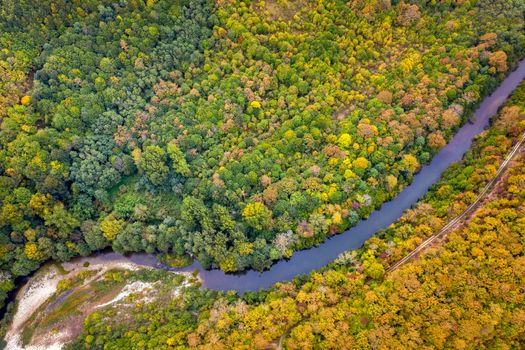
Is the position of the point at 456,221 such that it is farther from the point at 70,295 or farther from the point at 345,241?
the point at 70,295

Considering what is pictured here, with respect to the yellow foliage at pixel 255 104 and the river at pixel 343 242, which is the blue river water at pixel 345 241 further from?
the yellow foliage at pixel 255 104

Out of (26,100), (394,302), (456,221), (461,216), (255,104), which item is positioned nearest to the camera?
(394,302)

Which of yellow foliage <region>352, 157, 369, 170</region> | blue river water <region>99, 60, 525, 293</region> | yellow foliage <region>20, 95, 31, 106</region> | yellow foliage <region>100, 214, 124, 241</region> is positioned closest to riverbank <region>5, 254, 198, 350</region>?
blue river water <region>99, 60, 525, 293</region>

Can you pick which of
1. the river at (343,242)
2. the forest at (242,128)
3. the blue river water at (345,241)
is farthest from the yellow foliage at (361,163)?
the river at (343,242)

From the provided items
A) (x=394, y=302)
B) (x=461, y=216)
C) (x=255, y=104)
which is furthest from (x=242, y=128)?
(x=461, y=216)

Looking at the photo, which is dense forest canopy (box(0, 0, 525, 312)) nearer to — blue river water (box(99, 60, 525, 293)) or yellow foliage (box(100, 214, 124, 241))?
yellow foliage (box(100, 214, 124, 241))

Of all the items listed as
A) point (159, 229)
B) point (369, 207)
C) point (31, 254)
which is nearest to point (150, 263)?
point (159, 229)

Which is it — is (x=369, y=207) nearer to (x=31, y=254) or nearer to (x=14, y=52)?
(x=31, y=254)
